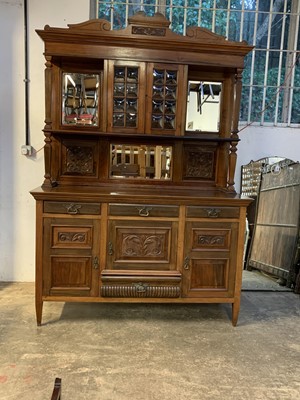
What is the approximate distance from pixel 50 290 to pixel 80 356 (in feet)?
1.65

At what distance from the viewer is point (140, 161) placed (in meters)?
2.68

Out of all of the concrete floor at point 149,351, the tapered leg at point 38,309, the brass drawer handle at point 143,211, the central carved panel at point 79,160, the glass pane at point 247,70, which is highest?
the glass pane at point 247,70

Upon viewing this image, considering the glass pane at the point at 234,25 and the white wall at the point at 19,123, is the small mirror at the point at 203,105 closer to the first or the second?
the glass pane at the point at 234,25

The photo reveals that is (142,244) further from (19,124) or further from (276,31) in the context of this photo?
(276,31)

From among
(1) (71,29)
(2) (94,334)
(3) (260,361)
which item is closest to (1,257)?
(2) (94,334)

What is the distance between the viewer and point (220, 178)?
2.73 m

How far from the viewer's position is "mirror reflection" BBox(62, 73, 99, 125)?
2.61 m

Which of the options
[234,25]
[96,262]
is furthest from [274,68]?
[96,262]

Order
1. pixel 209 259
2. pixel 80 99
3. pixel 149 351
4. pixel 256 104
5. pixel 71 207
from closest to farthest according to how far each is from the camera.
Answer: pixel 149 351
pixel 71 207
pixel 209 259
pixel 80 99
pixel 256 104

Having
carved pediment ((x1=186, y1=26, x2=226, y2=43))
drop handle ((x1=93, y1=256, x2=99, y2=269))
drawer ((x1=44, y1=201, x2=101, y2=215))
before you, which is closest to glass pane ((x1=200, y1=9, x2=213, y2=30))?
carved pediment ((x1=186, y1=26, x2=226, y2=43))

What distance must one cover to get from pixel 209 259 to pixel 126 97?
1.33 metres

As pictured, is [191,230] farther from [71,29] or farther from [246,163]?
[71,29]

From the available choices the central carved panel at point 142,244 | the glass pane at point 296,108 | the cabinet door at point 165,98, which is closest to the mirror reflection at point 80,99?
the cabinet door at point 165,98

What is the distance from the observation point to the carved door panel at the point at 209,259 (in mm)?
2287
